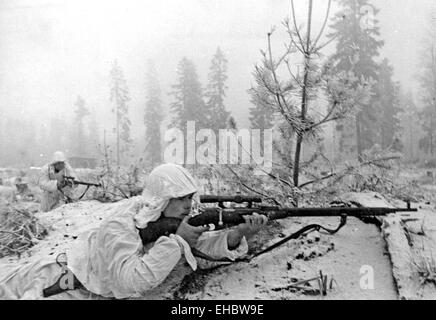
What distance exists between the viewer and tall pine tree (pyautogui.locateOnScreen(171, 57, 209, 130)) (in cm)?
1691

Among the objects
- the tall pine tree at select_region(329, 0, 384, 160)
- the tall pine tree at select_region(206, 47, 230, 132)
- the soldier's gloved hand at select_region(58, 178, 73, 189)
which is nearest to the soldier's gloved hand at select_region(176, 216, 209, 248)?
the soldier's gloved hand at select_region(58, 178, 73, 189)

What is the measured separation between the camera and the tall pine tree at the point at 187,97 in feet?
55.5

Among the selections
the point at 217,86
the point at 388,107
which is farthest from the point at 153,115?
the point at 388,107

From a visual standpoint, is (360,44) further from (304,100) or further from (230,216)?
(230,216)

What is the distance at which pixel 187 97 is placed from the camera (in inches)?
686

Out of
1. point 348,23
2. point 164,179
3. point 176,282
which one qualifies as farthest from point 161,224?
point 348,23

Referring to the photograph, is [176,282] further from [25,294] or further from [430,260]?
[430,260]

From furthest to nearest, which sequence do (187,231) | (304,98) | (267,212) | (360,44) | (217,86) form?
Answer: 1. (217,86)
2. (360,44)
3. (304,98)
4. (267,212)
5. (187,231)

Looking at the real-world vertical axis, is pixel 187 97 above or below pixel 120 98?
below

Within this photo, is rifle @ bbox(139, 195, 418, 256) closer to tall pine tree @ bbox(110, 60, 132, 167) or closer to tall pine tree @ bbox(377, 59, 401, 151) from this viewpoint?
tall pine tree @ bbox(110, 60, 132, 167)

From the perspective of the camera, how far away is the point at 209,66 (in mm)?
16094

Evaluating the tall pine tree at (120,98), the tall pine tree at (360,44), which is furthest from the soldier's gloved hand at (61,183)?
the tall pine tree at (120,98)

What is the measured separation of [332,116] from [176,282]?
2437 millimetres

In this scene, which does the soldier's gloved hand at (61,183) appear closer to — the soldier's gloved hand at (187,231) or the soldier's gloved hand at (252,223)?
the soldier's gloved hand at (187,231)
